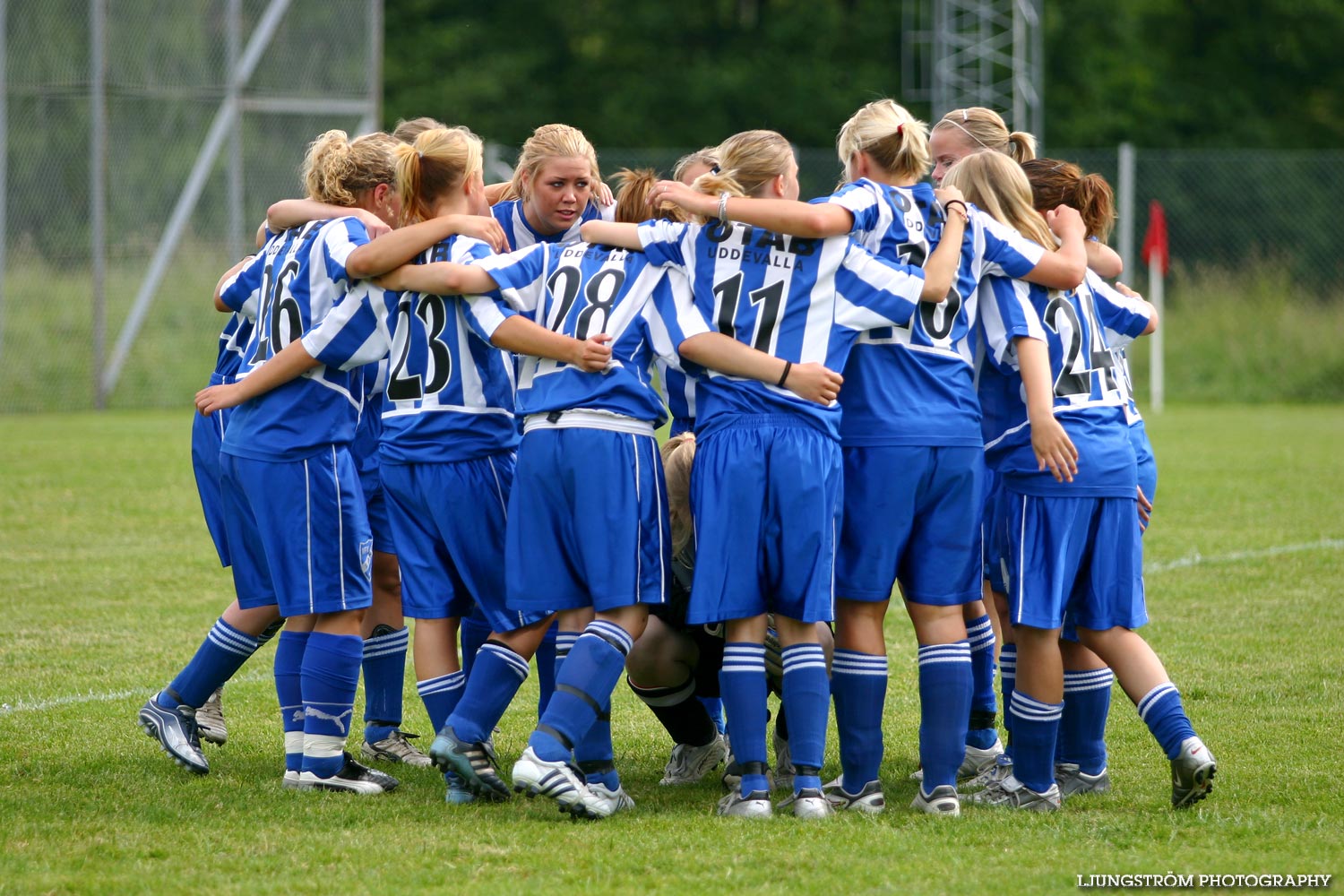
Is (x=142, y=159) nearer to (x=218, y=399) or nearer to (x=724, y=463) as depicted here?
(x=218, y=399)

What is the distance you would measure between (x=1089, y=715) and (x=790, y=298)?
58.6 inches

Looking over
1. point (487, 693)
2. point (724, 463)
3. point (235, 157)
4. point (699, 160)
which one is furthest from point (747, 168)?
point (235, 157)

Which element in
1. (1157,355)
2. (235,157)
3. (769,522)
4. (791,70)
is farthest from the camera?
(791,70)

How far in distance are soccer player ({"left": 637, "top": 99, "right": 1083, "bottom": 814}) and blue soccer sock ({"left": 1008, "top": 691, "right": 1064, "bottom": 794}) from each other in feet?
0.56

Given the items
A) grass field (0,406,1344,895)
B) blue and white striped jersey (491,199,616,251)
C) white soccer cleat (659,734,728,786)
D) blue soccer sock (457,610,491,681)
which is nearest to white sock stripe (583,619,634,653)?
grass field (0,406,1344,895)

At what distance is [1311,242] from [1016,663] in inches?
803

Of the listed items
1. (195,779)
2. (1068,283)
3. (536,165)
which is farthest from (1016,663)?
(195,779)

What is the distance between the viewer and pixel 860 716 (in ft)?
13.3

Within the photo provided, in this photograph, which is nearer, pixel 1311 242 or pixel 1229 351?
pixel 1229 351

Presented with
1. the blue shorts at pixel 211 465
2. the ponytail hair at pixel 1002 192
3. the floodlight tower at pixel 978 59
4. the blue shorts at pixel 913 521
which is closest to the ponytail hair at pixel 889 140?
the ponytail hair at pixel 1002 192

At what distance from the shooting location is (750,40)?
1216 inches

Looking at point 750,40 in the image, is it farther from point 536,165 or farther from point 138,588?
point 536,165

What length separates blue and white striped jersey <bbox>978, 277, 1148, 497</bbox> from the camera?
4.09 m

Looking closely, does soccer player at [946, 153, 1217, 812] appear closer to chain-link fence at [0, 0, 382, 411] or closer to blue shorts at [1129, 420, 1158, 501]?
blue shorts at [1129, 420, 1158, 501]
